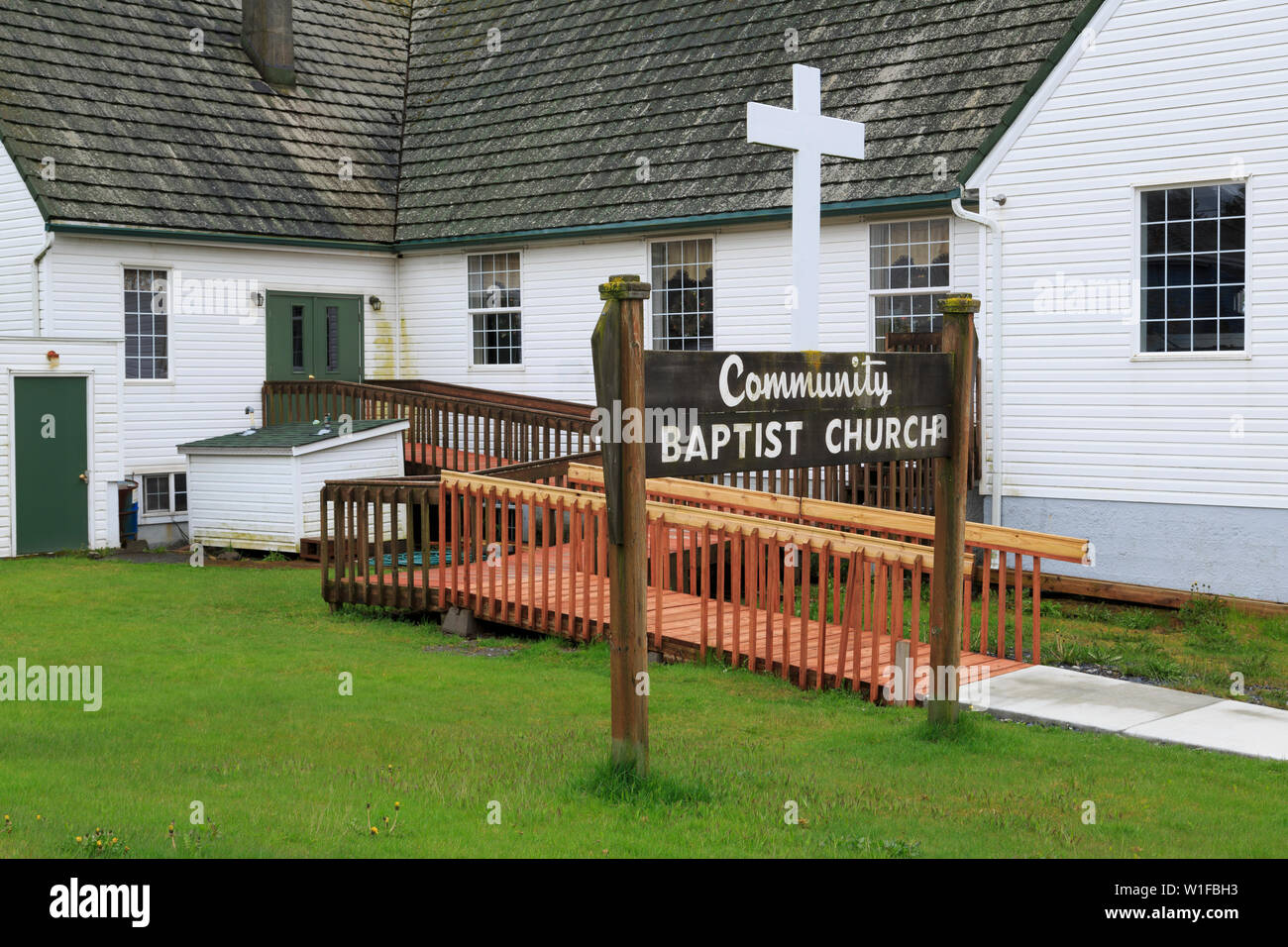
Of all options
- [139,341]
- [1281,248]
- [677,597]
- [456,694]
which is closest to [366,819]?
[456,694]

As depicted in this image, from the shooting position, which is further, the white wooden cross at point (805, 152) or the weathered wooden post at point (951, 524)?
the white wooden cross at point (805, 152)

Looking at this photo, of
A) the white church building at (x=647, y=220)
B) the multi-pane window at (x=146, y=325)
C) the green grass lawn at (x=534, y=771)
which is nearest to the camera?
the green grass lawn at (x=534, y=771)

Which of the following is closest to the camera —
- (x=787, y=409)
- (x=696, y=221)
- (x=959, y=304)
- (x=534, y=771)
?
(x=787, y=409)

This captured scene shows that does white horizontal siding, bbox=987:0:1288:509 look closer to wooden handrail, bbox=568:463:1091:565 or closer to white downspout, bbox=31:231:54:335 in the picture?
wooden handrail, bbox=568:463:1091:565

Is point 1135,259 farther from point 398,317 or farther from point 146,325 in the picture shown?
point 146,325

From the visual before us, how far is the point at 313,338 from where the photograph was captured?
75.5 feet

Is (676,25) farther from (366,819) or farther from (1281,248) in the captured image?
(366,819)

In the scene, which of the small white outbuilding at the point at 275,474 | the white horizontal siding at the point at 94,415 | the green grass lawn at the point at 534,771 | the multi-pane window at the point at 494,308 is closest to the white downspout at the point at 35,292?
the white horizontal siding at the point at 94,415

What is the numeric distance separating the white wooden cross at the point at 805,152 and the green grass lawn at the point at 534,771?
12.0 ft

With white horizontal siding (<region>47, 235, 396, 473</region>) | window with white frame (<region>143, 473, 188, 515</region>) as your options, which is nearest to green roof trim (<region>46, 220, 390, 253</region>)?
white horizontal siding (<region>47, 235, 396, 473</region>)

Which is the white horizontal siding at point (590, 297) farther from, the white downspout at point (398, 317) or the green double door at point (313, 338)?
the green double door at point (313, 338)

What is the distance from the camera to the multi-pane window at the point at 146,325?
2081 centimetres

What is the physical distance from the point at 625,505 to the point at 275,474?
1238 centimetres

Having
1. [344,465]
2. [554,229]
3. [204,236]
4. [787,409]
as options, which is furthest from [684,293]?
[787,409]
